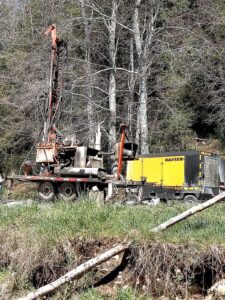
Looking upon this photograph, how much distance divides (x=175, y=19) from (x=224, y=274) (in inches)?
825

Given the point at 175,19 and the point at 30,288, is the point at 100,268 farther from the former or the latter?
the point at 175,19

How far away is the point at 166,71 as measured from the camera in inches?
1068

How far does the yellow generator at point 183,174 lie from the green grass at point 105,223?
12.7 m

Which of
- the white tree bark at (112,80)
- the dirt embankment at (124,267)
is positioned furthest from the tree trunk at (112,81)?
the dirt embankment at (124,267)

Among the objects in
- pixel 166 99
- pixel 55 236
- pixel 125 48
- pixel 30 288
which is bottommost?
pixel 30 288

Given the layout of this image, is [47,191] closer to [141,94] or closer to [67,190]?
[67,190]

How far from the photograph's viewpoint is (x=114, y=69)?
26.2 meters

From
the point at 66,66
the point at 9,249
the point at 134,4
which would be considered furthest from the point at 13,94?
the point at 9,249

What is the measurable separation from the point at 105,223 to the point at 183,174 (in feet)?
53.0

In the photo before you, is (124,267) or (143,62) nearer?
(124,267)

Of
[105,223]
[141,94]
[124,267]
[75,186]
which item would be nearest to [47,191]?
[75,186]

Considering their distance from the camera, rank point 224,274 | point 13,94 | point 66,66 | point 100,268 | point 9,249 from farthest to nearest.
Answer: point 13,94 → point 66,66 → point 9,249 → point 100,268 → point 224,274

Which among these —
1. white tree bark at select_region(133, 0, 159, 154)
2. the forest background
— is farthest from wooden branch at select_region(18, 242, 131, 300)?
white tree bark at select_region(133, 0, 159, 154)

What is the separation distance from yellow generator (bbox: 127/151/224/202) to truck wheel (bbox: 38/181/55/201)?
19.7 feet
